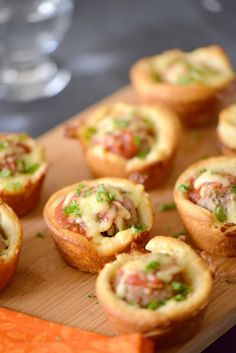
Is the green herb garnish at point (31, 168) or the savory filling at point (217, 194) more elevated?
the green herb garnish at point (31, 168)

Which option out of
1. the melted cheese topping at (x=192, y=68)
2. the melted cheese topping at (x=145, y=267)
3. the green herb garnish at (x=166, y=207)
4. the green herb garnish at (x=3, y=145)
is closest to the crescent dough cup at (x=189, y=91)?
the melted cheese topping at (x=192, y=68)

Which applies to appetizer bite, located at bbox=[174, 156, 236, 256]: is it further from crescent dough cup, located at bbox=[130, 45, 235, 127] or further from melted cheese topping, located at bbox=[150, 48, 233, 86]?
melted cheese topping, located at bbox=[150, 48, 233, 86]

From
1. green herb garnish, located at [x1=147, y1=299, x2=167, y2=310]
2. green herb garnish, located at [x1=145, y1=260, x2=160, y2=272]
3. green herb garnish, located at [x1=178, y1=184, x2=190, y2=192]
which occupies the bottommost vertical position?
green herb garnish, located at [x1=147, y1=299, x2=167, y2=310]

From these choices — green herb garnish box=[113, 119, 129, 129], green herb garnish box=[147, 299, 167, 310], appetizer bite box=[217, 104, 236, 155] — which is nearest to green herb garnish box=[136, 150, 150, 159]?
A: green herb garnish box=[113, 119, 129, 129]

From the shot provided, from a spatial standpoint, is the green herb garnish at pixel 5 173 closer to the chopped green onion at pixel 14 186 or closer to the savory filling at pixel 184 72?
the chopped green onion at pixel 14 186

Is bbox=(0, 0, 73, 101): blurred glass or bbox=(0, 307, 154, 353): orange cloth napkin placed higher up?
bbox=(0, 0, 73, 101): blurred glass

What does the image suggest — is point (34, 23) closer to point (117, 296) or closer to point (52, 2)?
point (52, 2)

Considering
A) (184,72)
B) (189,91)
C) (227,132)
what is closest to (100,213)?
(227,132)
